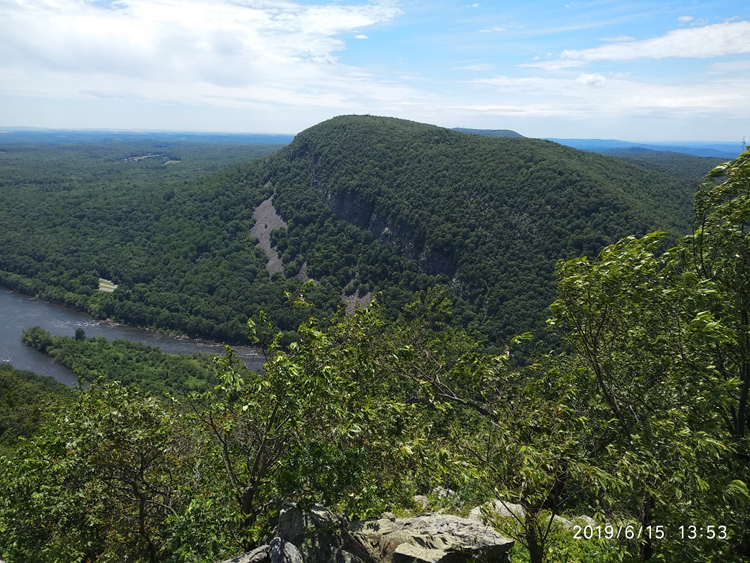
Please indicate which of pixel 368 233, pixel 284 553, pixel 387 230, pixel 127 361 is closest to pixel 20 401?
pixel 127 361

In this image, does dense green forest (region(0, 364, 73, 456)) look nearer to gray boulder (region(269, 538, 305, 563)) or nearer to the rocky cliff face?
gray boulder (region(269, 538, 305, 563))

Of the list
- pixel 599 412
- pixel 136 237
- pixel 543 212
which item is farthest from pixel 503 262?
pixel 136 237

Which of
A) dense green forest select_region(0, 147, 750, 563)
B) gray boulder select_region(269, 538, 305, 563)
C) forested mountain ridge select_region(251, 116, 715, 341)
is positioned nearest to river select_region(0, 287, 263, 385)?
forested mountain ridge select_region(251, 116, 715, 341)

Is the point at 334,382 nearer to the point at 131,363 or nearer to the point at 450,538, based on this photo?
the point at 450,538

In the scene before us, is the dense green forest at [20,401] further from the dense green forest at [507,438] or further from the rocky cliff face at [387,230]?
the rocky cliff face at [387,230]

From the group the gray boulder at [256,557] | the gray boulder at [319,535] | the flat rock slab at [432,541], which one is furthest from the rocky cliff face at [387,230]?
the gray boulder at [256,557]
